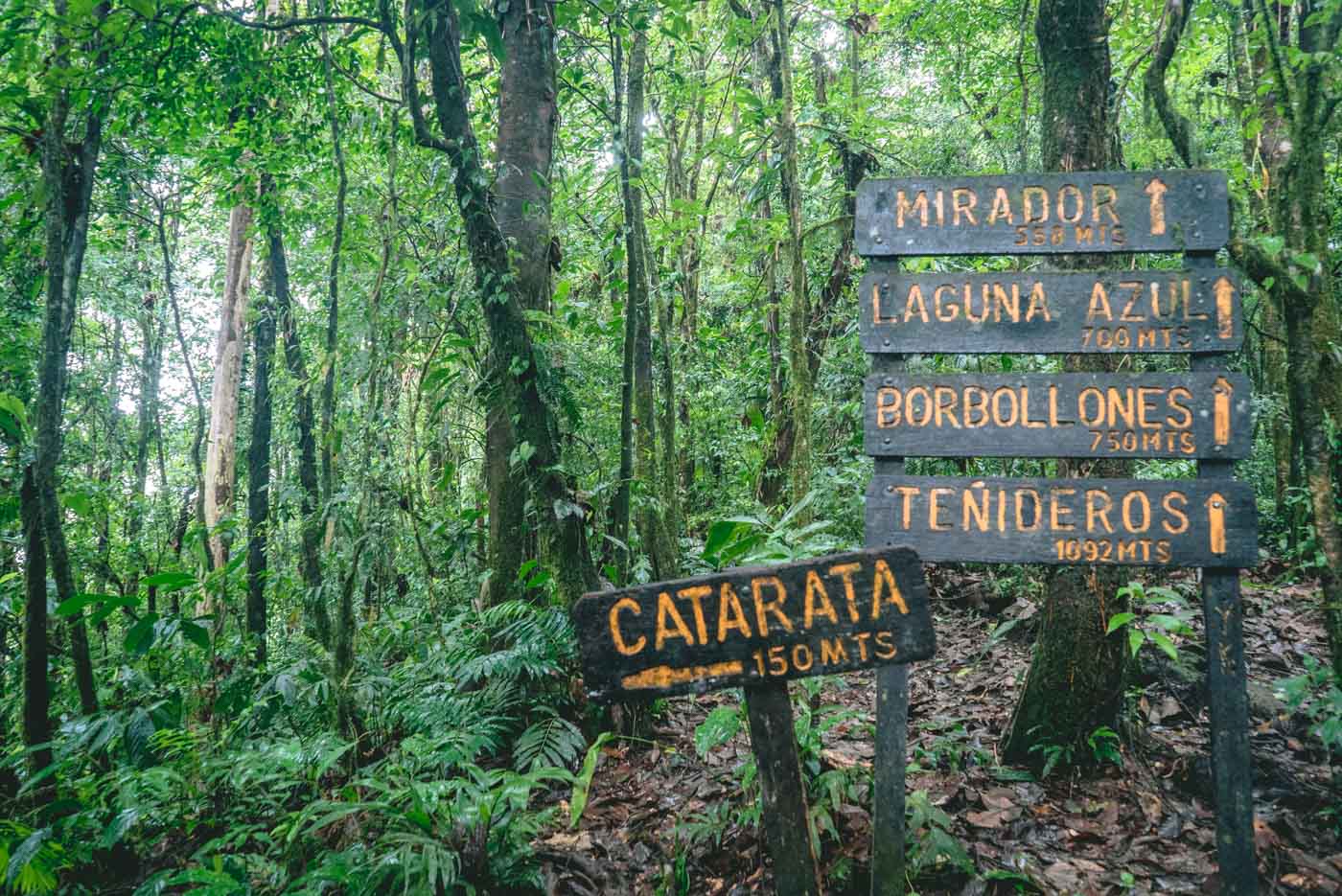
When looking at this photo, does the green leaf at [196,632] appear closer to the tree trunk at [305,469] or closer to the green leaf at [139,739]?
the green leaf at [139,739]

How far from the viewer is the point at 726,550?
3.92 metres

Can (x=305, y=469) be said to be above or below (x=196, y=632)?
above

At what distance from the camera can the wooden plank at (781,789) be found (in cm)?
238

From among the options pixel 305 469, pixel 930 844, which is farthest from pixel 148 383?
pixel 930 844

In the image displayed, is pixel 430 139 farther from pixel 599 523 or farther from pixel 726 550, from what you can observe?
pixel 726 550

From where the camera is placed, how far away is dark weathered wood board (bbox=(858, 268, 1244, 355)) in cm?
293

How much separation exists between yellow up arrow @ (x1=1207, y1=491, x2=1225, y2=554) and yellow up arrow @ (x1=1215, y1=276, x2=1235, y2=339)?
24.9 inches

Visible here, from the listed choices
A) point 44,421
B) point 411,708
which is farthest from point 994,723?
point 44,421

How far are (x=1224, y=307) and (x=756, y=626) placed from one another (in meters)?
2.27

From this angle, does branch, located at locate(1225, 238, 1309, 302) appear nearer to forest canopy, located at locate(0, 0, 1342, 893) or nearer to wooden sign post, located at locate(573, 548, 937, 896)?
forest canopy, located at locate(0, 0, 1342, 893)

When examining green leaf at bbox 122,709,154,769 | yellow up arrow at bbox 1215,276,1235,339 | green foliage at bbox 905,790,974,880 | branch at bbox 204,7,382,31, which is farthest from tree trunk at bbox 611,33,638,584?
yellow up arrow at bbox 1215,276,1235,339

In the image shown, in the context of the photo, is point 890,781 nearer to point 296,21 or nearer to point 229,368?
point 296,21

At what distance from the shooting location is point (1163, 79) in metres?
4.50

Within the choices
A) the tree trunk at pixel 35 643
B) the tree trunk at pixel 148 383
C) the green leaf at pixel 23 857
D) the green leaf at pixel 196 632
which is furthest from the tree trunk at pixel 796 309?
the tree trunk at pixel 148 383
